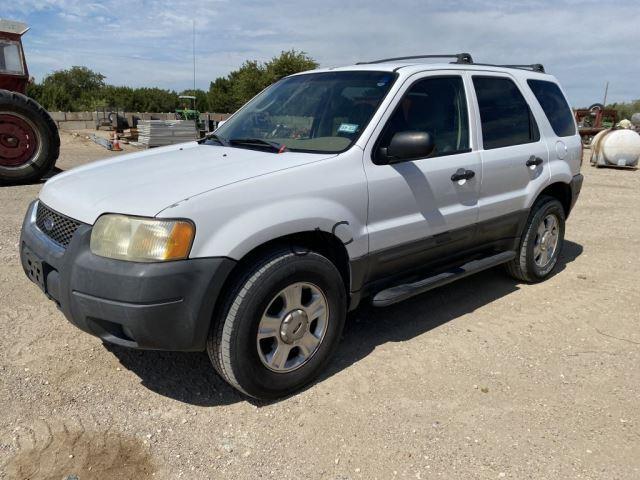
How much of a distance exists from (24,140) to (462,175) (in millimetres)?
7758

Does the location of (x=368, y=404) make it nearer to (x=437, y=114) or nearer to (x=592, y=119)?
(x=437, y=114)

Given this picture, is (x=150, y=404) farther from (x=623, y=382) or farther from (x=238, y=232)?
(x=623, y=382)

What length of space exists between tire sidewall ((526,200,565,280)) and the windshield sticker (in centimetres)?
221

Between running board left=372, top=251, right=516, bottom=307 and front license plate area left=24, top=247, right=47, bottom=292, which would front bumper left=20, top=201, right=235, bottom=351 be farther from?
running board left=372, top=251, right=516, bottom=307

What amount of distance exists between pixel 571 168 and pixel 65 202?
429 centimetres

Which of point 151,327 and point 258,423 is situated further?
point 258,423

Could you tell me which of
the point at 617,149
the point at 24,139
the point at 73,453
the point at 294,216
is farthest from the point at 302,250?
the point at 617,149

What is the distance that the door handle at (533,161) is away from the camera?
4.36 m

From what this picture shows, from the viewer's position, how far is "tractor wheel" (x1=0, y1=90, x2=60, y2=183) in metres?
8.41

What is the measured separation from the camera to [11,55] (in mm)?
10180

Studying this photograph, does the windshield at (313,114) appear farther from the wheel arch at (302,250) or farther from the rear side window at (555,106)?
the rear side window at (555,106)

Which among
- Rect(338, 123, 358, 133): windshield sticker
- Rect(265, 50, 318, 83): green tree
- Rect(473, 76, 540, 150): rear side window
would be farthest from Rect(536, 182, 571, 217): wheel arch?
Rect(265, 50, 318, 83): green tree

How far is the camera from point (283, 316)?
292 centimetres

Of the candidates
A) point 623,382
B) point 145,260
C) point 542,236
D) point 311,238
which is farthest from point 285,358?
point 542,236
